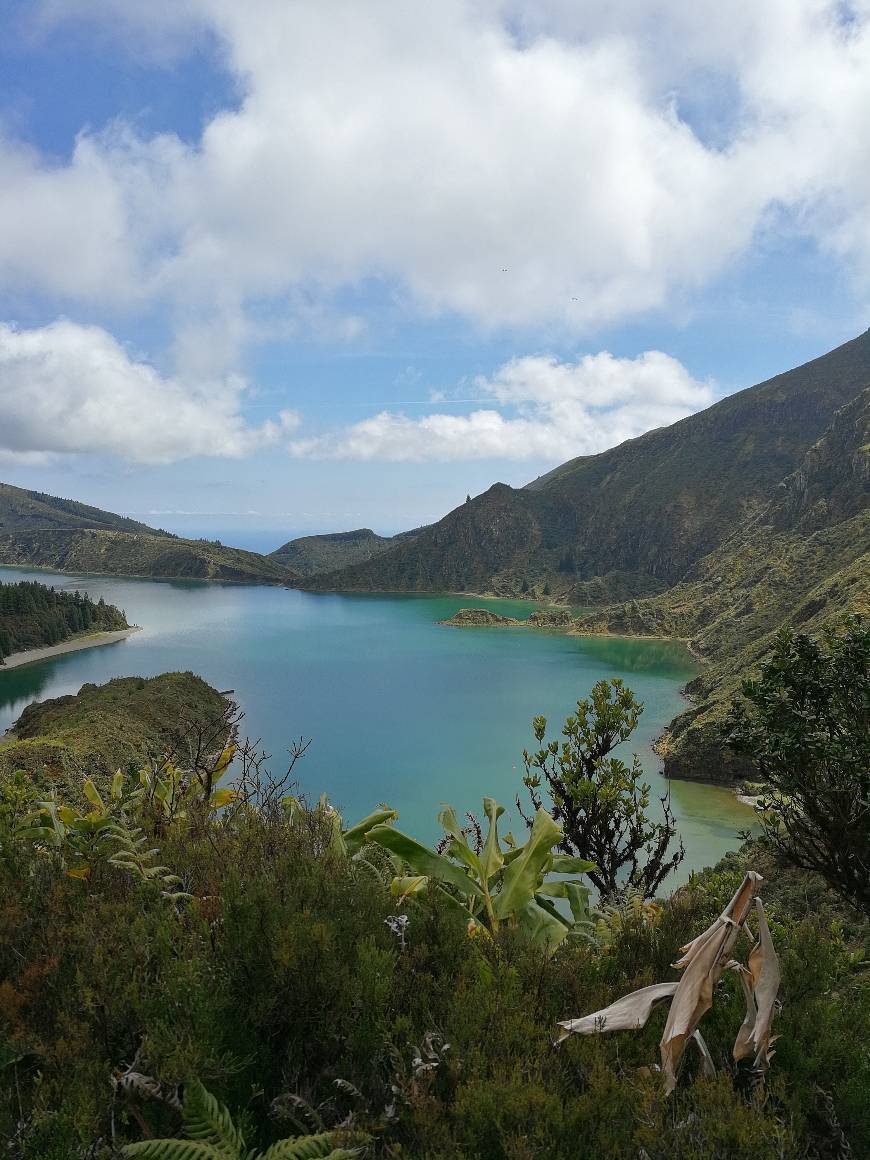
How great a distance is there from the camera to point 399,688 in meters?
56.8

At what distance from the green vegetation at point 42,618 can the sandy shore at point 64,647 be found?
2.69 feet

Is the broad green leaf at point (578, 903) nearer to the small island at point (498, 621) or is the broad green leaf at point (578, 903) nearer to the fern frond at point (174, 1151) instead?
the fern frond at point (174, 1151)

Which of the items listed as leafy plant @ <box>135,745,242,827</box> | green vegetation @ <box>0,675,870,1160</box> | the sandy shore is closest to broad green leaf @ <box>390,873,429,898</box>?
green vegetation @ <box>0,675,870,1160</box>

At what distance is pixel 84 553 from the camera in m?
186

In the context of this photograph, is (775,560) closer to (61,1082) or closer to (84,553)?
(61,1082)

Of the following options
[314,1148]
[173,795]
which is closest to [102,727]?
[173,795]

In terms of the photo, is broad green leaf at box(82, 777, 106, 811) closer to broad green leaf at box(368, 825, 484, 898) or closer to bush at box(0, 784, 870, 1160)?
bush at box(0, 784, 870, 1160)

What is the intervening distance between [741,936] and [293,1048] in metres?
1.78

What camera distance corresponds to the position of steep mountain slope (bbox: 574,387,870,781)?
5612 centimetres

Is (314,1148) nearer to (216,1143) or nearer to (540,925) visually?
(216,1143)

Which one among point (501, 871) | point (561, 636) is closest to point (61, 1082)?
point (501, 871)

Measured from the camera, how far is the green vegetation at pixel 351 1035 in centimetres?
183

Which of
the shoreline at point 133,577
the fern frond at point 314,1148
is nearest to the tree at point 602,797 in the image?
the fern frond at point 314,1148

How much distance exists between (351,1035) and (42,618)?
9170 cm
